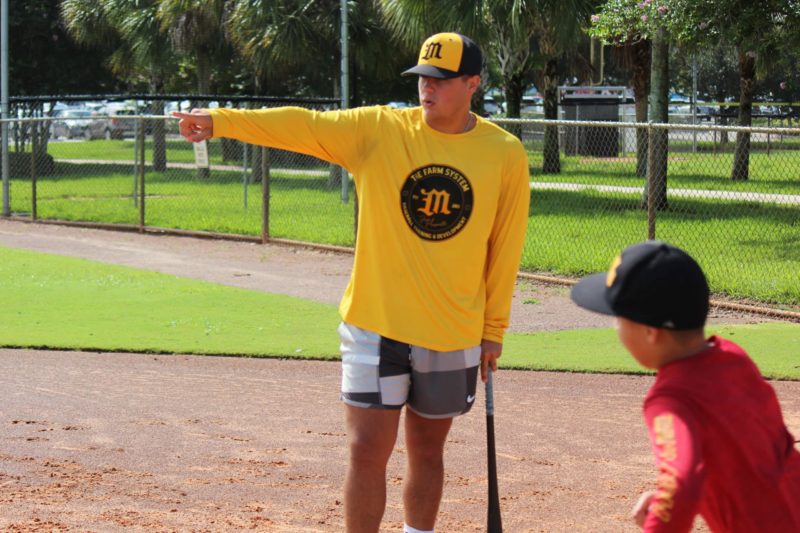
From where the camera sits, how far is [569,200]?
60.9 ft

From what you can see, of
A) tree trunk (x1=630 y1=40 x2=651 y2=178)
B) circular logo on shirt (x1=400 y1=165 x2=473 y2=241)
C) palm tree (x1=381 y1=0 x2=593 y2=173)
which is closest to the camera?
circular logo on shirt (x1=400 y1=165 x2=473 y2=241)

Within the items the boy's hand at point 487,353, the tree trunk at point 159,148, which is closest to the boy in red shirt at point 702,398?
the boy's hand at point 487,353

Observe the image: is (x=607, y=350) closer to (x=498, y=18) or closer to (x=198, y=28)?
(x=498, y=18)

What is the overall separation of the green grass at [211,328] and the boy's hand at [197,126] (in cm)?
482

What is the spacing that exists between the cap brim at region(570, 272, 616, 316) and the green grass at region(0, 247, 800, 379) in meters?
6.01

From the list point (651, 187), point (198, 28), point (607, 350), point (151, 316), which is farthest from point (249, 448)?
point (198, 28)

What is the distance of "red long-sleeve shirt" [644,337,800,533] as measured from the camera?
2.63 meters

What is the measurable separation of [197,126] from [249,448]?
258 centimetres

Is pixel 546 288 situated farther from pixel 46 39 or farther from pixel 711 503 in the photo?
pixel 46 39

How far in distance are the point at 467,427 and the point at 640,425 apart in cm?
102

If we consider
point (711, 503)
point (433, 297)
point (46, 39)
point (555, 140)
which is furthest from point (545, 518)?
point (46, 39)

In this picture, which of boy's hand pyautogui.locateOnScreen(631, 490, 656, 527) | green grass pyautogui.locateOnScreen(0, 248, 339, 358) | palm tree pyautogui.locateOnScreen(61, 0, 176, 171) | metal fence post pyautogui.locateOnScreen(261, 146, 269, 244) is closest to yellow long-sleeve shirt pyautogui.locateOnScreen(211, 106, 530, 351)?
boy's hand pyautogui.locateOnScreen(631, 490, 656, 527)

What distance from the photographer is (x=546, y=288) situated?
1288 cm

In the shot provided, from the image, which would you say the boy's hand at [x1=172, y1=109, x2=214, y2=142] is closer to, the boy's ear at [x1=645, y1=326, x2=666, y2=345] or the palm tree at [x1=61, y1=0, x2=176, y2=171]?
the boy's ear at [x1=645, y1=326, x2=666, y2=345]
